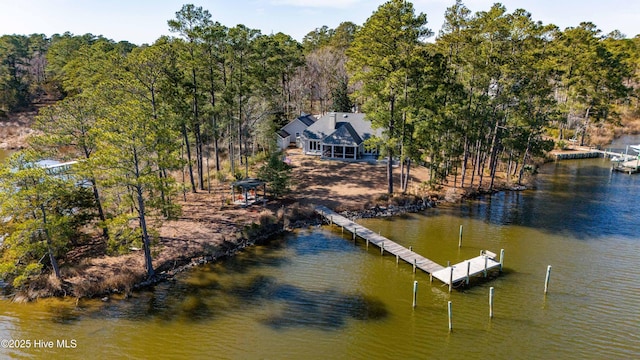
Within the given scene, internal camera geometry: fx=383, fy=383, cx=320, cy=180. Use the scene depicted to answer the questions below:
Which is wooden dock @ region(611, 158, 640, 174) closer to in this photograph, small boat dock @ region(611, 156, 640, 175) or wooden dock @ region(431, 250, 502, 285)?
small boat dock @ region(611, 156, 640, 175)

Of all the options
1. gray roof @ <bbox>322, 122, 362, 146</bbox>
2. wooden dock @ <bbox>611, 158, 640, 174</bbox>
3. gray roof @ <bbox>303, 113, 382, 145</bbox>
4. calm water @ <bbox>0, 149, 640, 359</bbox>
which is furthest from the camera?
gray roof @ <bbox>303, 113, 382, 145</bbox>

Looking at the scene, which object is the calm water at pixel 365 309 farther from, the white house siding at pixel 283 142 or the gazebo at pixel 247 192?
the white house siding at pixel 283 142

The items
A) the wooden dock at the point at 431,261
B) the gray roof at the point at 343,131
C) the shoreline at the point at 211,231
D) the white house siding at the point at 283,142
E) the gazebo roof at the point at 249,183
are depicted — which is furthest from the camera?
the white house siding at the point at 283,142

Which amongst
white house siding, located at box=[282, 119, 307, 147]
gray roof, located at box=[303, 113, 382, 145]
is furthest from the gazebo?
white house siding, located at box=[282, 119, 307, 147]

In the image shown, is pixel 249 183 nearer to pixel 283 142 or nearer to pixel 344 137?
pixel 344 137

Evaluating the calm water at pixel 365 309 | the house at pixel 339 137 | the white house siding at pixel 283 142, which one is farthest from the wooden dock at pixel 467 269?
the white house siding at pixel 283 142

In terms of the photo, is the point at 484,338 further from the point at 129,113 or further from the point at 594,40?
the point at 594,40
